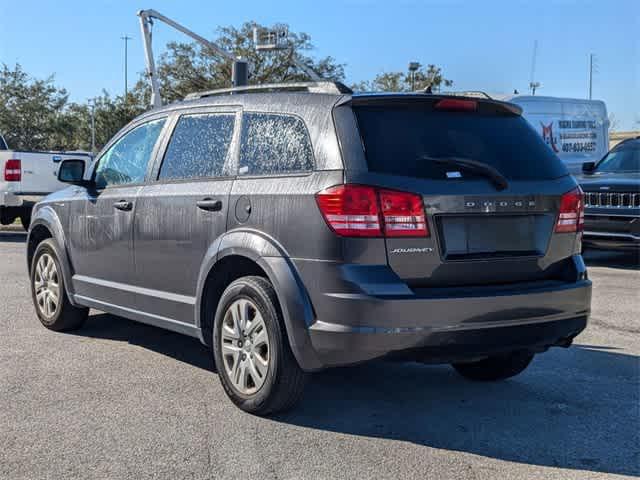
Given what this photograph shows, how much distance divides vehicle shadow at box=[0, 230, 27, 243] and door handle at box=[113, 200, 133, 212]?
10.4 meters

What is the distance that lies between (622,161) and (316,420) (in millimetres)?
9342

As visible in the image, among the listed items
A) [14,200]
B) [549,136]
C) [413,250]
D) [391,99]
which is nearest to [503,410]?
[413,250]

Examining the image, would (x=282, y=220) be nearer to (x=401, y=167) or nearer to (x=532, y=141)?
(x=401, y=167)

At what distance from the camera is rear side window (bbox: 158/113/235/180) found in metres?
5.12

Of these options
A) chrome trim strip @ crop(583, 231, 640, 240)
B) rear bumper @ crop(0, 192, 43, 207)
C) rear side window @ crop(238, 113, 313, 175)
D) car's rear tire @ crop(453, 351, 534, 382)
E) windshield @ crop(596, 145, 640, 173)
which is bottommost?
car's rear tire @ crop(453, 351, 534, 382)

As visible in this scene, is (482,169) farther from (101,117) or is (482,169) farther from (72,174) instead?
(101,117)

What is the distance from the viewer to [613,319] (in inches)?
302

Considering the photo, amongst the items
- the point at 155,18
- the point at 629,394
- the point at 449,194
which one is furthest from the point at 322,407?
the point at 155,18

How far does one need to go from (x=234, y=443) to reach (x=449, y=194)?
169 centimetres

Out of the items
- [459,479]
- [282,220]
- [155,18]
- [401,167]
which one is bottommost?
[459,479]

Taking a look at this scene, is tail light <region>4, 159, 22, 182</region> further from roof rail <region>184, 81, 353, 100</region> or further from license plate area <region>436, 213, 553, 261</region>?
license plate area <region>436, 213, 553, 261</region>

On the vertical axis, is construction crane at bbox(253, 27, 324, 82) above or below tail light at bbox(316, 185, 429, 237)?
above

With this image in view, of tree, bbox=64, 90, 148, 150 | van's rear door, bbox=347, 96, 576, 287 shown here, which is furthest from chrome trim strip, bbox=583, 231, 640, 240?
tree, bbox=64, 90, 148, 150

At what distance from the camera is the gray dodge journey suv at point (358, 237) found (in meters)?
4.06
